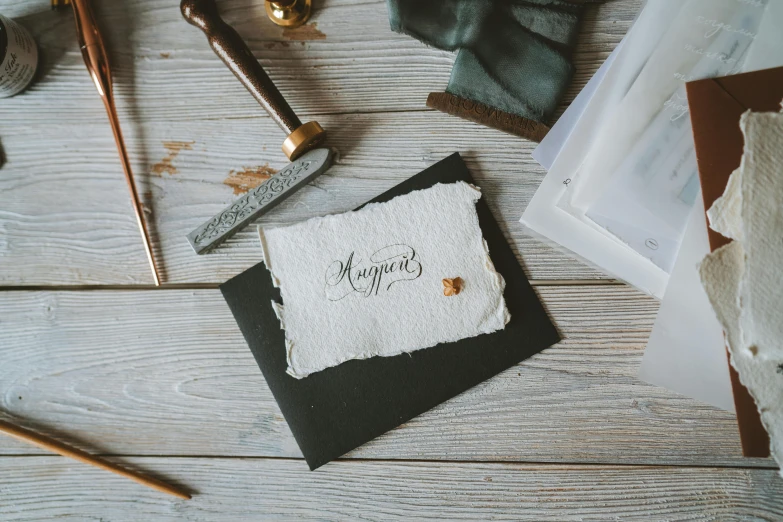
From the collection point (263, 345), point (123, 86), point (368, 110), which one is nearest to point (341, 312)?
point (263, 345)

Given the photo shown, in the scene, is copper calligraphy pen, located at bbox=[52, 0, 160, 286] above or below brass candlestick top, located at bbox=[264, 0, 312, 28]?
below

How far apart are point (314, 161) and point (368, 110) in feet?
0.26

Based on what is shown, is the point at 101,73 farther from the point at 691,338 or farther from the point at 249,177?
the point at 691,338

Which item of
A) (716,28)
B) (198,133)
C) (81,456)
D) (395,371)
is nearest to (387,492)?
(395,371)

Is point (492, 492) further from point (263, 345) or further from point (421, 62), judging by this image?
point (421, 62)

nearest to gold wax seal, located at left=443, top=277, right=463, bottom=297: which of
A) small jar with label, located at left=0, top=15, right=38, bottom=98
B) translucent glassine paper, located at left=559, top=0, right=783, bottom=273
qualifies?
translucent glassine paper, located at left=559, top=0, right=783, bottom=273

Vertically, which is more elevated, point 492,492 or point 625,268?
point 625,268

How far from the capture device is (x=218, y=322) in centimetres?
49

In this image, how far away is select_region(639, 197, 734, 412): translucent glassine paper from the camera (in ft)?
1.38

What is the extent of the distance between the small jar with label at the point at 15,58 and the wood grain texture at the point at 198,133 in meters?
0.01

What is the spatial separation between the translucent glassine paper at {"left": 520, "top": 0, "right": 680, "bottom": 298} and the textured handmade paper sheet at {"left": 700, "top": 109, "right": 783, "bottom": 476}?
9 cm

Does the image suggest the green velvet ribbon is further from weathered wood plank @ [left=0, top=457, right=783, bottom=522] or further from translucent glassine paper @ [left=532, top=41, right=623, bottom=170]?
weathered wood plank @ [left=0, top=457, right=783, bottom=522]

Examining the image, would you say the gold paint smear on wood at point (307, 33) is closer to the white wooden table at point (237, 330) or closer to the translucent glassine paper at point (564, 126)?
the white wooden table at point (237, 330)

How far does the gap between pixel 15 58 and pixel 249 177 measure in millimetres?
253
